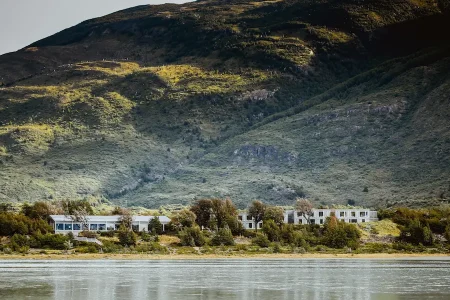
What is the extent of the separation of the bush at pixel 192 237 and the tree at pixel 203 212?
422 inches

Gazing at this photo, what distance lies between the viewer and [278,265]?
9469 cm

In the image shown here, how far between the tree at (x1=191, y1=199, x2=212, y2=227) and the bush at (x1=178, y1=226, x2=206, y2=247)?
422 inches

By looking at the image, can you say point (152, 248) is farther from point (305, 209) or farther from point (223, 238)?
point (305, 209)

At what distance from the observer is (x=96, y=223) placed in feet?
413

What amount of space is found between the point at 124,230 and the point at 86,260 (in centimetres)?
1112

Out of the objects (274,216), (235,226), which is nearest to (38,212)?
(235,226)

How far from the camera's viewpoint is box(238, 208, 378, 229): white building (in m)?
136

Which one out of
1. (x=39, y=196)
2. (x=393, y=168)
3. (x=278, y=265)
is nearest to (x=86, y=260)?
(x=278, y=265)

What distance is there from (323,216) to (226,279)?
6596 cm

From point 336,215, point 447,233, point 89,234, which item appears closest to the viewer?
point 89,234

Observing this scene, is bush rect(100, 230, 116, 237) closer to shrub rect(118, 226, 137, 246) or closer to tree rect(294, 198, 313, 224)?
shrub rect(118, 226, 137, 246)

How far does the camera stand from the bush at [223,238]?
117688mm

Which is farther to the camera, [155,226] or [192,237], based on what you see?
[155,226]

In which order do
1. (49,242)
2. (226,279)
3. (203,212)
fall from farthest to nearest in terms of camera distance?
1. (203,212)
2. (49,242)
3. (226,279)
